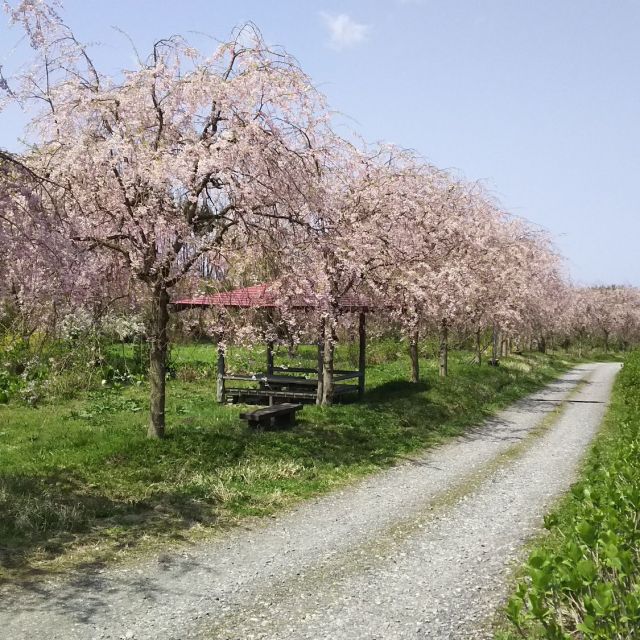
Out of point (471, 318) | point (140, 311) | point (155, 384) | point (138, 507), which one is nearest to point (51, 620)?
point (138, 507)

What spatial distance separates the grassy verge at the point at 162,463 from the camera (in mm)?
8289

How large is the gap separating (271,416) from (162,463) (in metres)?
3.22

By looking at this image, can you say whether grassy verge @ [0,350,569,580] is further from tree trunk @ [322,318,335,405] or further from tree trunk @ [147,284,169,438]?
tree trunk @ [322,318,335,405]

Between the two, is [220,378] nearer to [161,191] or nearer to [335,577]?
[161,191]

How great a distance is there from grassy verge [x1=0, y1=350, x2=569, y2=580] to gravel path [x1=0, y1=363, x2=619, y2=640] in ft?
2.45

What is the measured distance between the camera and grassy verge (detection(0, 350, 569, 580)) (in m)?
8.29

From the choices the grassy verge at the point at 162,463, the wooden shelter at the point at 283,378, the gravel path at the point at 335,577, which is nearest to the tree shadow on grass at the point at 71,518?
the grassy verge at the point at 162,463

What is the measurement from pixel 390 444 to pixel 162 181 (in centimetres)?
754

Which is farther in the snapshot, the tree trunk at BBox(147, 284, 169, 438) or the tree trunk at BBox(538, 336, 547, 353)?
the tree trunk at BBox(538, 336, 547, 353)

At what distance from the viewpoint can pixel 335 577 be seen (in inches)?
282

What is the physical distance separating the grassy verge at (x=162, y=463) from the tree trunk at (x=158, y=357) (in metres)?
0.38

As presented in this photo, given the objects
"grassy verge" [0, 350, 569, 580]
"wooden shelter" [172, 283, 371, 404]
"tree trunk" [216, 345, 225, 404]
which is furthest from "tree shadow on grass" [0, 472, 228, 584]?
"tree trunk" [216, 345, 225, 404]

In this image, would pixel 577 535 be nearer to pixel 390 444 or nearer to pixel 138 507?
pixel 138 507

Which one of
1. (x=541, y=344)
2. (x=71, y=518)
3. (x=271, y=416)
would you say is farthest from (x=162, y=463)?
(x=541, y=344)
